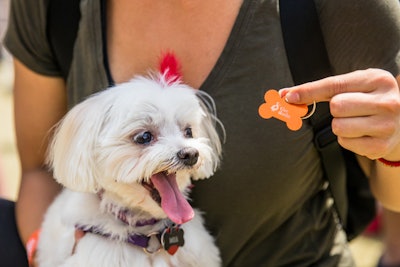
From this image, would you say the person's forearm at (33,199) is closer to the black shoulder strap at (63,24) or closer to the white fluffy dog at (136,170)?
the white fluffy dog at (136,170)

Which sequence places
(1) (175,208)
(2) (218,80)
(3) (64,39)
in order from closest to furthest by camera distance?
1. (1) (175,208)
2. (2) (218,80)
3. (3) (64,39)

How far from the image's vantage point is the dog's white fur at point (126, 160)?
1.53m

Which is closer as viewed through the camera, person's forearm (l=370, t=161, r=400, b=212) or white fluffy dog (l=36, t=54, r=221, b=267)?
white fluffy dog (l=36, t=54, r=221, b=267)

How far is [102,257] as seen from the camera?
1.59 m

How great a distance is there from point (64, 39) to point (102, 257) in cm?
63

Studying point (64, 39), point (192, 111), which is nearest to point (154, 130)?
point (192, 111)

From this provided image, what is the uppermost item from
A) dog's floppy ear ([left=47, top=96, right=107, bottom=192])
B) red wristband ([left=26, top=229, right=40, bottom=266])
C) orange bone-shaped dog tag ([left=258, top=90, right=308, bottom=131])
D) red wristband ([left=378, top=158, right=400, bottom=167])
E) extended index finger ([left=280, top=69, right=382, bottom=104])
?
extended index finger ([left=280, top=69, right=382, bottom=104])

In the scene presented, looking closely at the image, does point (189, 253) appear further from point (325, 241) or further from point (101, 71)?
point (101, 71)

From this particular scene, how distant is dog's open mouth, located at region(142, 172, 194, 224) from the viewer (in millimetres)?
1507

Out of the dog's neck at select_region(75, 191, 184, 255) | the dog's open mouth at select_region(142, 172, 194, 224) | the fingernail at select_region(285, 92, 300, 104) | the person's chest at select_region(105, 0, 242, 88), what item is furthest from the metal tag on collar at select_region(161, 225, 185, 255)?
the fingernail at select_region(285, 92, 300, 104)

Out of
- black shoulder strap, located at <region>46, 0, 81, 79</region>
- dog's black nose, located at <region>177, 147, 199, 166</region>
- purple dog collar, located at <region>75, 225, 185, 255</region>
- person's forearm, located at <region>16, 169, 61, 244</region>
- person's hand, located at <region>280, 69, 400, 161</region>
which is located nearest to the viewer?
person's hand, located at <region>280, 69, 400, 161</region>

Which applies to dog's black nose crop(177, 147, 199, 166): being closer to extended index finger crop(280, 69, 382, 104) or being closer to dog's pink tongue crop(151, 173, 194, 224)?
dog's pink tongue crop(151, 173, 194, 224)

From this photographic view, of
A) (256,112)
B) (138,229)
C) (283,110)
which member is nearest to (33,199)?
(138,229)

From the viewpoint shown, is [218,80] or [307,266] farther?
[307,266]
